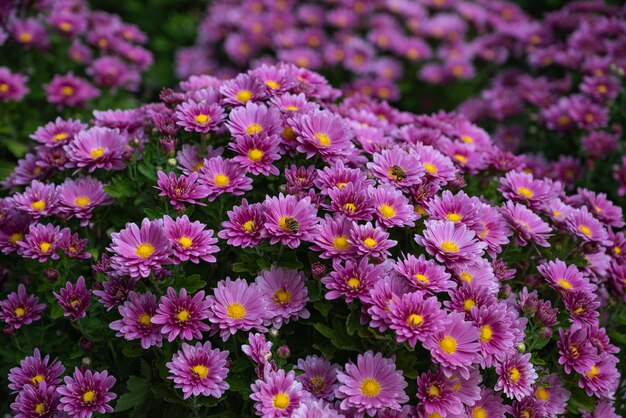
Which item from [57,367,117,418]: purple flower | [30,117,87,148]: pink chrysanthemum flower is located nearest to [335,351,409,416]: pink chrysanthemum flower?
[57,367,117,418]: purple flower

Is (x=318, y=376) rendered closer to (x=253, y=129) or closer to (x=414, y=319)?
(x=414, y=319)

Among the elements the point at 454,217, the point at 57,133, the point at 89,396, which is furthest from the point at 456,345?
the point at 57,133

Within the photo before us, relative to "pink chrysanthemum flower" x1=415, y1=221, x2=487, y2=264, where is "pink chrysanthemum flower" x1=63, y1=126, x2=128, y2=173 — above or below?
above

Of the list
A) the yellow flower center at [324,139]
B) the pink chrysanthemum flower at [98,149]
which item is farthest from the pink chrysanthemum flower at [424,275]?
the pink chrysanthemum flower at [98,149]

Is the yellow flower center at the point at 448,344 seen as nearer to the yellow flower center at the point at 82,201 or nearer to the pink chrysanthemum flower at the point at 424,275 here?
the pink chrysanthemum flower at the point at 424,275

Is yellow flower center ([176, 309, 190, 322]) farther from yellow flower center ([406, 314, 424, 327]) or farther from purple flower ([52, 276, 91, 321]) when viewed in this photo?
Answer: yellow flower center ([406, 314, 424, 327])

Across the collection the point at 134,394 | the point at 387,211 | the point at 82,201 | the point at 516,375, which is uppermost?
the point at 82,201
